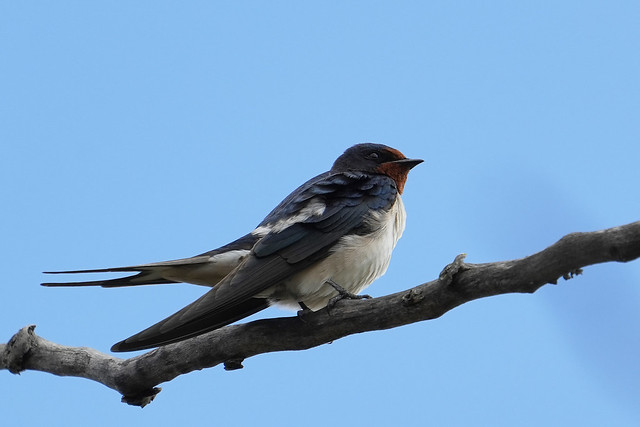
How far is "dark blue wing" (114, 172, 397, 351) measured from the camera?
4.26 metres

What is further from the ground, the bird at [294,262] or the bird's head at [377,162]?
the bird's head at [377,162]

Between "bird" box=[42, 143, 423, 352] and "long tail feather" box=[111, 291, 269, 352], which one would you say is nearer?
"long tail feather" box=[111, 291, 269, 352]

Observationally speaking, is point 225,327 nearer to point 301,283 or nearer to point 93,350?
point 301,283

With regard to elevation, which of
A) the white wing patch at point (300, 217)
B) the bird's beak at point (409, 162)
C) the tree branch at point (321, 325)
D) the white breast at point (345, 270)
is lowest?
the tree branch at point (321, 325)

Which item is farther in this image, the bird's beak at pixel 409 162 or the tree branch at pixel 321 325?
the bird's beak at pixel 409 162

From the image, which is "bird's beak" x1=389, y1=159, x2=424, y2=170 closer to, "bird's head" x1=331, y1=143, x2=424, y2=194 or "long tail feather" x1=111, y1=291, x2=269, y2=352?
"bird's head" x1=331, y1=143, x2=424, y2=194

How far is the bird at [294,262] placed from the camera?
14.3 ft

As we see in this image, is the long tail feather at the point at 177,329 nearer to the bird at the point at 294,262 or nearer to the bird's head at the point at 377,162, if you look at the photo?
the bird at the point at 294,262

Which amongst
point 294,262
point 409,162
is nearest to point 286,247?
point 294,262

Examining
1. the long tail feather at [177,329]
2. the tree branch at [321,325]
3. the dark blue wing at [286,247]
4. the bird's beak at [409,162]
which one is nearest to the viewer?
the tree branch at [321,325]

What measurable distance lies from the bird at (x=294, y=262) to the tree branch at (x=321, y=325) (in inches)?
6.2

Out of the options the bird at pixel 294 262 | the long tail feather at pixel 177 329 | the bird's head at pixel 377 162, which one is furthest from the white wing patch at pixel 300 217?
the bird's head at pixel 377 162

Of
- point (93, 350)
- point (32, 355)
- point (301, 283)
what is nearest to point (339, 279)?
point (301, 283)

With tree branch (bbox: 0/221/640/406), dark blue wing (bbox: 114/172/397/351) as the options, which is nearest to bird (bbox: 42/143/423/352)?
dark blue wing (bbox: 114/172/397/351)
